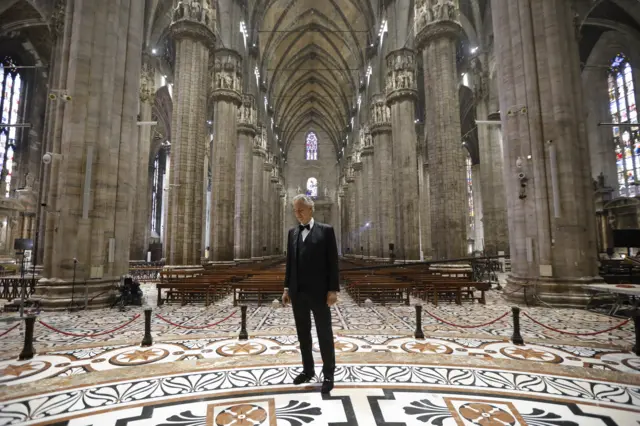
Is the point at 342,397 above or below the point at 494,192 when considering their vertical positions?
below

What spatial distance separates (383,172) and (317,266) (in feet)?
74.5

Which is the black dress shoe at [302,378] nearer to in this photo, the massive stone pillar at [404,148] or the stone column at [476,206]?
the massive stone pillar at [404,148]

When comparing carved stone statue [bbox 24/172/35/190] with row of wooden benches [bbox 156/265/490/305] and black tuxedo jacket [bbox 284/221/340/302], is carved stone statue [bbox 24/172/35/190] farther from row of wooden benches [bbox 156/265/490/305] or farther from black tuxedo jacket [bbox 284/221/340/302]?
black tuxedo jacket [bbox 284/221/340/302]

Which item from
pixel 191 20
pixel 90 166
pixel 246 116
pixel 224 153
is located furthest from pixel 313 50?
pixel 90 166

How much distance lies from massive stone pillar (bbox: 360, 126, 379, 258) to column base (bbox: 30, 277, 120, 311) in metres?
20.5

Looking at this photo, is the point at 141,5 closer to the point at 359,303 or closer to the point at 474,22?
the point at 359,303

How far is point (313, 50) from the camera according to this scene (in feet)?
133

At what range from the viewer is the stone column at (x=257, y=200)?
1161 inches

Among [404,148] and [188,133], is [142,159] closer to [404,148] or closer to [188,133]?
[188,133]

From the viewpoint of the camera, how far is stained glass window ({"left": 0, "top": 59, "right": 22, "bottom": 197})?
880 inches

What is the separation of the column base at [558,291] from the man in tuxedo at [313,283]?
7309 millimetres

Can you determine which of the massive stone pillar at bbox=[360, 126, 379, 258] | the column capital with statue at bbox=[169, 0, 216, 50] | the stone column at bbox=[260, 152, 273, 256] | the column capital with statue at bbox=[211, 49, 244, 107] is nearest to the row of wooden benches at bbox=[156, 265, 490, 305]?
the column capital with statue at bbox=[169, 0, 216, 50]

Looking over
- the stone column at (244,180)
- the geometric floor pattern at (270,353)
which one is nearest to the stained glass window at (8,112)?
the stone column at (244,180)

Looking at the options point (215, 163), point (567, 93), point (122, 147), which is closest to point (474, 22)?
point (567, 93)
